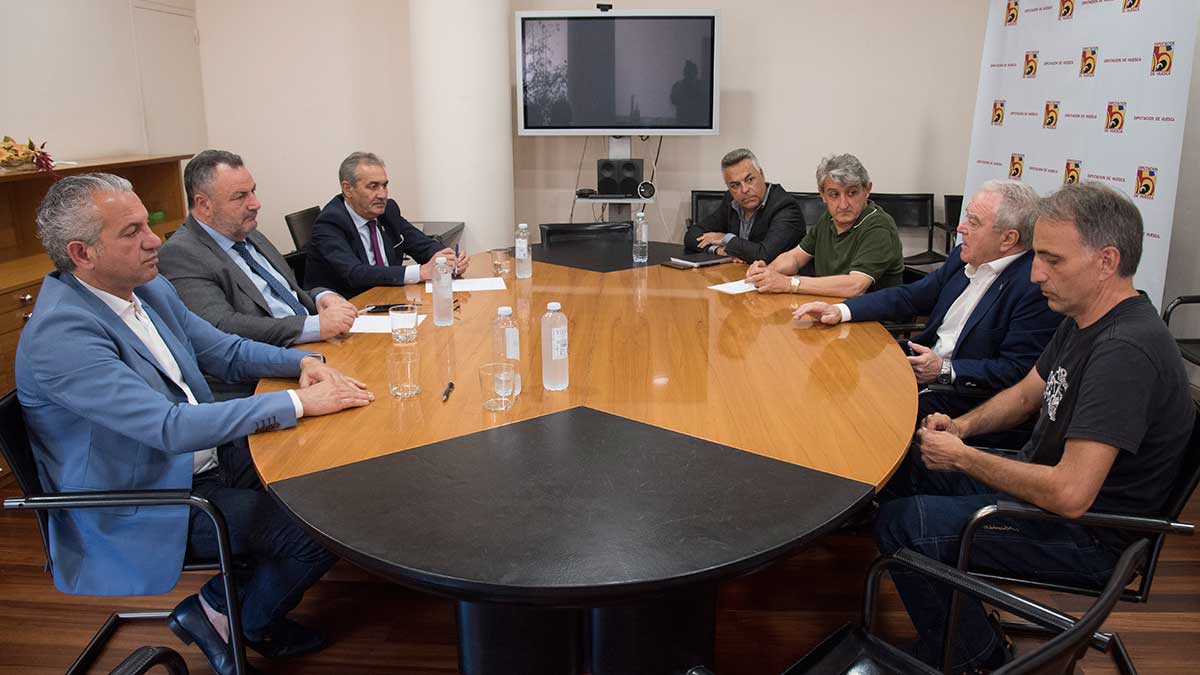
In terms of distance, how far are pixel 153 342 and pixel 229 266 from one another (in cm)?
71

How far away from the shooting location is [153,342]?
2.32 meters

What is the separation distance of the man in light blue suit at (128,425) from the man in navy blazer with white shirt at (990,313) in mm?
1869

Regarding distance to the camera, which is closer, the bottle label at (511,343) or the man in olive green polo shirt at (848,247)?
the bottle label at (511,343)

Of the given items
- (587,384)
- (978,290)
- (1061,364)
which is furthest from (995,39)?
(587,384)

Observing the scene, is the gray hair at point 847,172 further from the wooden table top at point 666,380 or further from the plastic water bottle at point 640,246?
the plastic water bottle at point 640,246

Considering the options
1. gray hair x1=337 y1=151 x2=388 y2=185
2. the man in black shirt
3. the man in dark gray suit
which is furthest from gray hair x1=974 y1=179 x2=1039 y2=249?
gray hair x1=337 y1=151 x2=388 y2=185

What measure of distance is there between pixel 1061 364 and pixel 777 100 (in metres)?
4.41

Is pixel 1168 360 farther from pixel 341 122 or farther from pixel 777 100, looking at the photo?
pixel 341 122

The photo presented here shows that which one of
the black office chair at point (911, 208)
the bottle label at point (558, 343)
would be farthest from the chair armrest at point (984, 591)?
the black office chair at point (911, 208)

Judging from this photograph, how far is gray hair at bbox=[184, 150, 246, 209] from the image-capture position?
296 cm

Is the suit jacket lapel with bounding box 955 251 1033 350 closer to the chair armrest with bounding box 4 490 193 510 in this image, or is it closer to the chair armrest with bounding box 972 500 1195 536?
the chair armrest with bounding box 972 500 1195 536

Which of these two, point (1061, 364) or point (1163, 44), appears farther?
point (1163, 44)

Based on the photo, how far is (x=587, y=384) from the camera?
2375 millimetres

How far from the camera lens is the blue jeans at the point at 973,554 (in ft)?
6.56
